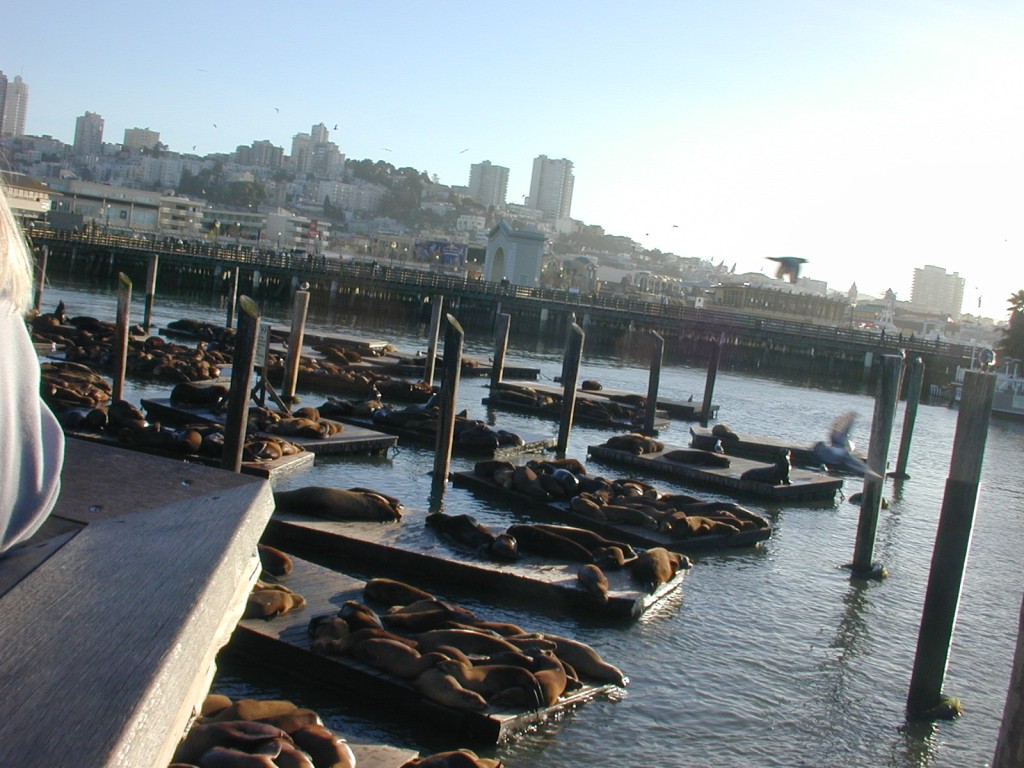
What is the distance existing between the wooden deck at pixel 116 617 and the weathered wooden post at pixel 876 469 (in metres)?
13.7

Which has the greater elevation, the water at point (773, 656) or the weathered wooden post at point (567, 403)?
the weathered wooden post at point (567, 403)

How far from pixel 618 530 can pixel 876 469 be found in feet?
12.0

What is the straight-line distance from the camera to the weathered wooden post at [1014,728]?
5.84 metres

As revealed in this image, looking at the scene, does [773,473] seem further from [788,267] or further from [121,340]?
[121,340]

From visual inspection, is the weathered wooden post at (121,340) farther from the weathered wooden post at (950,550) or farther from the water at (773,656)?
the weathered wooden post at (950,550)

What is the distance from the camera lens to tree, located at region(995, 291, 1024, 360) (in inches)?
2771

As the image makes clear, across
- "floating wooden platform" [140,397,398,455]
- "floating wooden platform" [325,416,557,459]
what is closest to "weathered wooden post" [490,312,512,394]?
"floating wooden platform" [325,416,557,459]

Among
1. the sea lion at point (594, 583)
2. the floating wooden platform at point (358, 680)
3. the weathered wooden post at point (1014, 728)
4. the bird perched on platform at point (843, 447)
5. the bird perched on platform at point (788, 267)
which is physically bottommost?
the floating wooden platform at point (358, 680)

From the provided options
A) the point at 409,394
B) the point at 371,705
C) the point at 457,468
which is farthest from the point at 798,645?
the point at 409,394

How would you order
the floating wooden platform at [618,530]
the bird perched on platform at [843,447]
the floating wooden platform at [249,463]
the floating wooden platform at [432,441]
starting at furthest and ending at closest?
the floating wooden platform at [432,441], the floating wooden platform at [249,463], the floating wooden platform at [618,530], the bird perched on platform at [843,447]

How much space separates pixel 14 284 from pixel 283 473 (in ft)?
49.8

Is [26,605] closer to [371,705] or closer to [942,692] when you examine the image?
[371,705]

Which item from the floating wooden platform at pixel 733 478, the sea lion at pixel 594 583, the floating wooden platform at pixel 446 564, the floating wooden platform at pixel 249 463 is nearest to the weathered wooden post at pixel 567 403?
the floating wooden platform at pixel 733 478

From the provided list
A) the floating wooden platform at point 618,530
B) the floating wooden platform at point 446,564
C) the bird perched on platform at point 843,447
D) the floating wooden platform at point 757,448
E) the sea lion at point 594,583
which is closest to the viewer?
the sea lion at point 594,583
